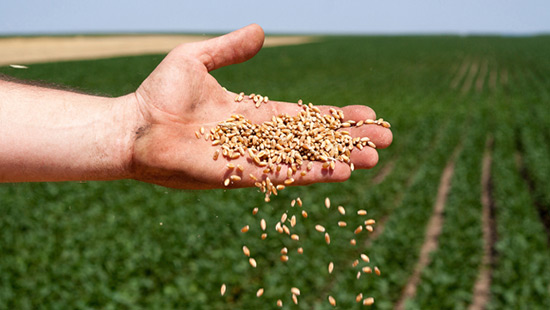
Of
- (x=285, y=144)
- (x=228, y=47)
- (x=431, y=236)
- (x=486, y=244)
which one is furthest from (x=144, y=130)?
(x=486, y=244)

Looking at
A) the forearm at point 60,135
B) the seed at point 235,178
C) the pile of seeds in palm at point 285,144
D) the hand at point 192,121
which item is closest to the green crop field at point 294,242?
the hand at point 192,121

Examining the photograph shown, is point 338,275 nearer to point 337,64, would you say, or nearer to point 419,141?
point 419,141

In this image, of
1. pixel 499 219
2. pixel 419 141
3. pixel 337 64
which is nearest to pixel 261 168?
pixel 499 219

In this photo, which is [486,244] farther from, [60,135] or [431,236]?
[60,135]

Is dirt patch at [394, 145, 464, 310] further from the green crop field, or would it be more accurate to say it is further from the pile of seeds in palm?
the pile of seeds in palm

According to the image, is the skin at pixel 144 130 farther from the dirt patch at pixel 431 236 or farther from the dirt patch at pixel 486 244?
the dirt patch at pixel 486 244

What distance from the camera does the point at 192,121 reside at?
11.8 feet

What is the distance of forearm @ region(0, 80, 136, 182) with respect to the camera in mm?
2998

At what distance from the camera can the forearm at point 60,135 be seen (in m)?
3.00

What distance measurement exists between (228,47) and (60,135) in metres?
1.43

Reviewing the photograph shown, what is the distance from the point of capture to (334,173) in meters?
3.51

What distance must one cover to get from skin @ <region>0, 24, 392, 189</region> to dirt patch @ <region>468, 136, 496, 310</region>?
3341 millimetres

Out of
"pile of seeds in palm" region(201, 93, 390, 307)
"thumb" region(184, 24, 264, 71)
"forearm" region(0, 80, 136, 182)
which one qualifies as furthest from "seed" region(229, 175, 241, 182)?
"thumb" region(184, 24, 264, 71)

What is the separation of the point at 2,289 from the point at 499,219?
25.0ft
